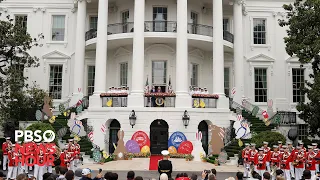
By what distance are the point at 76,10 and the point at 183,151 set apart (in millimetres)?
15884

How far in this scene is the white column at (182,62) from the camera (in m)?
24.2

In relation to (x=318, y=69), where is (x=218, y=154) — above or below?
below

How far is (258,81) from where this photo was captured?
31.6 m

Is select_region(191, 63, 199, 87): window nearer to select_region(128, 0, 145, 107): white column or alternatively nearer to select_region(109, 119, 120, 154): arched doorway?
select_region(128, 0, 145, 107): white column

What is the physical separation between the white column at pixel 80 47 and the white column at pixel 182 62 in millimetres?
7928

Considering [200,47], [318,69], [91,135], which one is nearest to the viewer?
[91,135]

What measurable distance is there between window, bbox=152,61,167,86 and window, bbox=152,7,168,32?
2580 mm

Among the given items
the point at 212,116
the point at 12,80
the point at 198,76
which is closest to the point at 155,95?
the point at 212,116

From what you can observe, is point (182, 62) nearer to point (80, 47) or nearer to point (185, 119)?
point (185, 119)

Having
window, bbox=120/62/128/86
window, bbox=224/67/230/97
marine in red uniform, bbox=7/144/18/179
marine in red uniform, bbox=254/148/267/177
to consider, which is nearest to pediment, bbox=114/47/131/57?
window, bbox=120/62/128/86

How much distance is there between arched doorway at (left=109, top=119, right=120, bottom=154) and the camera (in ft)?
80.8

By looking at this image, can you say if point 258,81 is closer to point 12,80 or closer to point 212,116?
point 212,116

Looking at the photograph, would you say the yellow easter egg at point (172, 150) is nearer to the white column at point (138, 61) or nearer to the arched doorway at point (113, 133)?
the white column at point (138, 61)

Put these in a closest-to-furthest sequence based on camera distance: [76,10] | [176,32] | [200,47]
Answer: [176,32] < [200,47] < [76,10]
